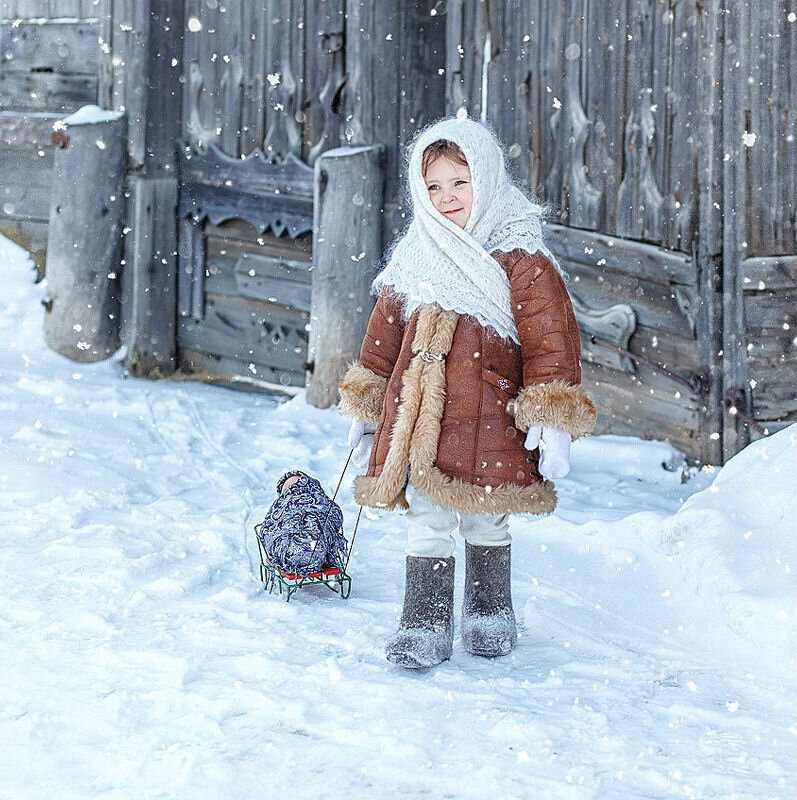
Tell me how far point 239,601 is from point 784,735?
1674 millimetres

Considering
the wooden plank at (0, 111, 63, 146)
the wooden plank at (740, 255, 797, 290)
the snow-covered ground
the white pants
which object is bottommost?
the snow-covered ground

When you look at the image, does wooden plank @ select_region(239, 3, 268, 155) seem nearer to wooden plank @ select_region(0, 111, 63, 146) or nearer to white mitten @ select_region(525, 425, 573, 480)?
wooden plank @ select_region(0, 111, 63, 146)

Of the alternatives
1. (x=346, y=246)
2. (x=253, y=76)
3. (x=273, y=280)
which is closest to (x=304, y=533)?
(x=346, y=246)

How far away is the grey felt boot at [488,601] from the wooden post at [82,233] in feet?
15.0

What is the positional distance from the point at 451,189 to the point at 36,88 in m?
6.02

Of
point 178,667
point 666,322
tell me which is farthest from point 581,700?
point 666,322

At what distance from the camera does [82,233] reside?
7457 mm

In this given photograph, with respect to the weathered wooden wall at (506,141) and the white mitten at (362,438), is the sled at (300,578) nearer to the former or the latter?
the white mitten at (362,438)

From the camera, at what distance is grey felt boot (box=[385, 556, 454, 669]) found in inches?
131

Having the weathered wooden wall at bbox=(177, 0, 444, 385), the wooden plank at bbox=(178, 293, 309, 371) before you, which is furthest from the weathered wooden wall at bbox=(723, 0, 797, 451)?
the wooden plank at bbox=(178, 293, 309, 371)

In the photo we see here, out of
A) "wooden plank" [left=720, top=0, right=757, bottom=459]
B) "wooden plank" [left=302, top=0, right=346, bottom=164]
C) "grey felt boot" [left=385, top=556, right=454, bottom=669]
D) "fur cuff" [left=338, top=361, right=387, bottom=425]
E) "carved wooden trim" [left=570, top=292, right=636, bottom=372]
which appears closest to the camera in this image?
"grey felt boot" [left=385, top=556, right=454, bottom=669]

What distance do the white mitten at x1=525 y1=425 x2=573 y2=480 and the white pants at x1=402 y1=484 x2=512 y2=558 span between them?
26cm

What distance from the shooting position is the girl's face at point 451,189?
3.40 metres

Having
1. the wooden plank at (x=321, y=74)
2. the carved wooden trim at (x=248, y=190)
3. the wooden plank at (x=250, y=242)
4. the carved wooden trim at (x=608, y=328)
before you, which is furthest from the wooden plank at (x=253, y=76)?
the carved wooden trim at (x=608, y=328)
